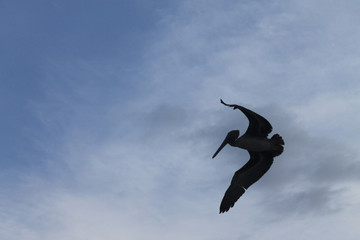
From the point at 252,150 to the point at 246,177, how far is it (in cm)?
180

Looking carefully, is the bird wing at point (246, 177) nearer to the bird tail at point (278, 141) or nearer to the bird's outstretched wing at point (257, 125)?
the bird tail at point (278, 141)

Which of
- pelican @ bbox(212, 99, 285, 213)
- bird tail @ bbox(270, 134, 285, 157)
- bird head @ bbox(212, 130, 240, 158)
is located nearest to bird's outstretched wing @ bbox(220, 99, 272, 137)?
pelican @ bbox(212, 99, 285, 213)

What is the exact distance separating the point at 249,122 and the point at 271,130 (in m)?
0.81

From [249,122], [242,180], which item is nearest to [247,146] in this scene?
[249,122]

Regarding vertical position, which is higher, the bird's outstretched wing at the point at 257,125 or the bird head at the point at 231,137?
the bird head at the point at 231,137

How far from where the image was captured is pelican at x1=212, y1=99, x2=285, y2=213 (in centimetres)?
1659

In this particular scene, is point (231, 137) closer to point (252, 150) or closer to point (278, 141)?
point (252, 150)

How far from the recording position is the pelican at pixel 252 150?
1659cm

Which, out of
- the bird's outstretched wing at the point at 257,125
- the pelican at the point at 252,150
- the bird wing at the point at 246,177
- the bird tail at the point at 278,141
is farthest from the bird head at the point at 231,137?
the bird tail at the point at 278,141

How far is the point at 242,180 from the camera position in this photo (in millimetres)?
18531

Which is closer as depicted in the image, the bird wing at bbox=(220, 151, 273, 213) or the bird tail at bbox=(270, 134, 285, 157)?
the bird tail at bbox=(270, 134, 285, 157)

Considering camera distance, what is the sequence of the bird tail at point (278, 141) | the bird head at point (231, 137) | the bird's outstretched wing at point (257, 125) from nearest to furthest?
the bird's outstretched wing at point (257, 125), the bird tail at point (278, 141), the bird head at point (231, 137)

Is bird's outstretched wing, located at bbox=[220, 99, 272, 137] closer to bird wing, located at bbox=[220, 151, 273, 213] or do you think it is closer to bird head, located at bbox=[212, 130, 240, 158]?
bird head, located at bbox=[212, 130, 240, 158]

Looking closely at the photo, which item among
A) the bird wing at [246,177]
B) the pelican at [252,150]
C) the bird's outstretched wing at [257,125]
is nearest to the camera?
the bird's outstretched wing at [257,125]
